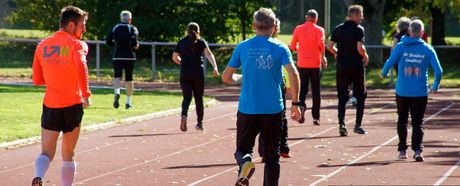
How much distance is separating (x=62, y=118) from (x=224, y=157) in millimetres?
4374

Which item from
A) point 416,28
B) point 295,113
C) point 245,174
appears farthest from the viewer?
point 416,28

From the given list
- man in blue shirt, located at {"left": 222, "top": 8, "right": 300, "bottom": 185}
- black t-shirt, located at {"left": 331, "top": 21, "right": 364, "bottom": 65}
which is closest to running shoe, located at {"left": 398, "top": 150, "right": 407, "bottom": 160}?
black t-shirt, located at {"left": 331, "top": 21, "right": 364, "bottom": 65}

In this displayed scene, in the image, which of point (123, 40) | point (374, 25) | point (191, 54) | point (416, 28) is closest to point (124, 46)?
point (123, 40)

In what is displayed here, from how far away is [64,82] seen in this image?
35.0ft

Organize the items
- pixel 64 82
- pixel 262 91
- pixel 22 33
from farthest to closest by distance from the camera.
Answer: pixel 22 33 < pixel 64 82 < pixel 262 91

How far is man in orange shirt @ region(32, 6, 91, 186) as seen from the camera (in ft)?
34.7

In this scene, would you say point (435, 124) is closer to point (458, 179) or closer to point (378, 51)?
point (458, 179)

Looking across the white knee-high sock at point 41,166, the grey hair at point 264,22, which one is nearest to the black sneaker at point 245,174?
the grey hair at point 264,22

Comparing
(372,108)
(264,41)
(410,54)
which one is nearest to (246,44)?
(264,41)

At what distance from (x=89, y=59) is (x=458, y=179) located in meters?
31.4

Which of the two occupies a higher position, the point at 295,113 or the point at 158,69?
the point at 295,113

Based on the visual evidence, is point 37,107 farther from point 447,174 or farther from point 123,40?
point 447,174

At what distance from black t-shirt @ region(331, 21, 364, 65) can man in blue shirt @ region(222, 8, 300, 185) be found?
7.29 meters

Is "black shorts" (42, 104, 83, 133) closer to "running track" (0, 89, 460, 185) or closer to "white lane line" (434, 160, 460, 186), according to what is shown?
"running track" (0, 89, 460, 185)
